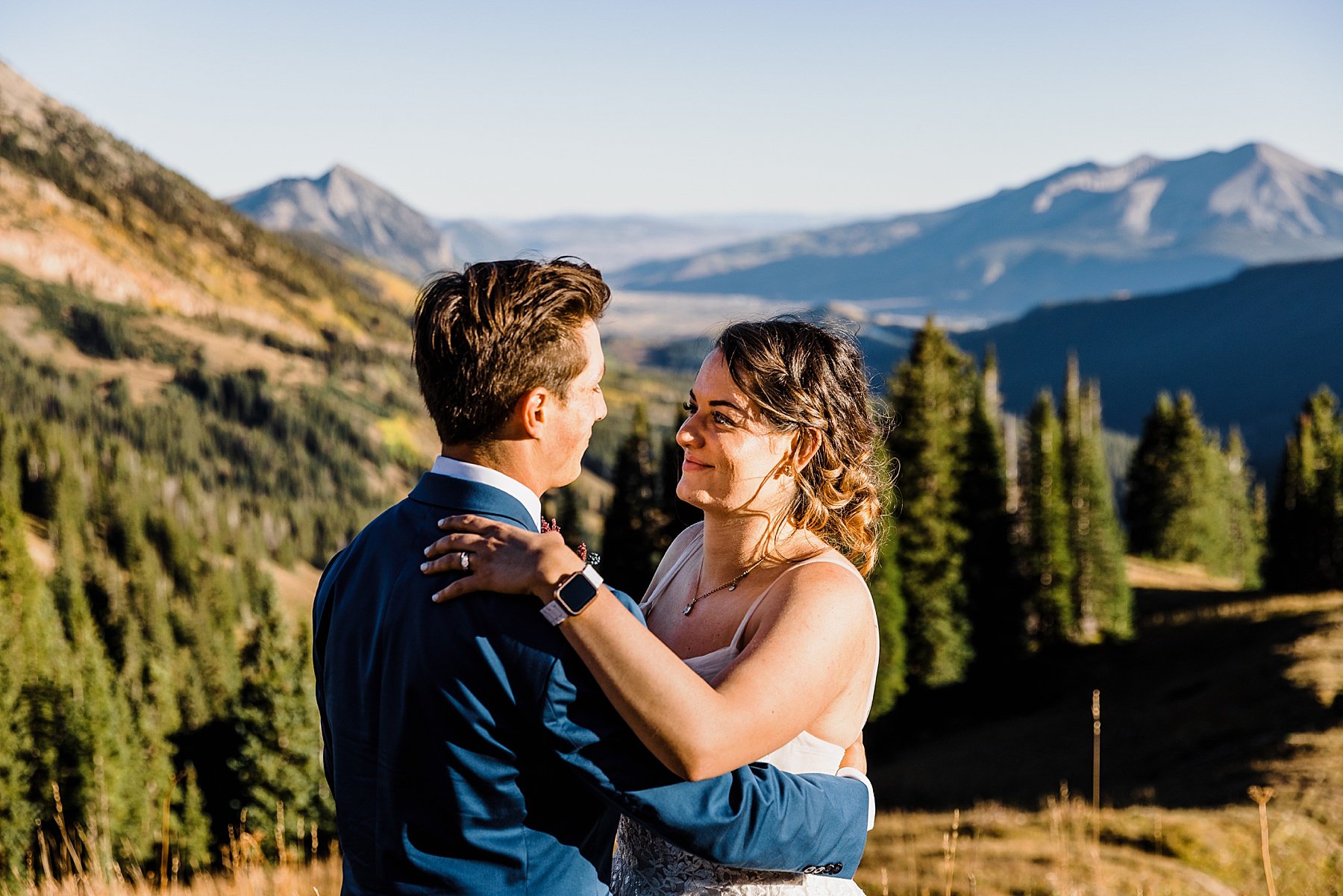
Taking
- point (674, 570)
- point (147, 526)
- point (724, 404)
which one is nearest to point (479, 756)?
point (724, 404)

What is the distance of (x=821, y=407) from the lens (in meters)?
3.61

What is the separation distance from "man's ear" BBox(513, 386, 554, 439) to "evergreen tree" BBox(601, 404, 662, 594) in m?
44.2

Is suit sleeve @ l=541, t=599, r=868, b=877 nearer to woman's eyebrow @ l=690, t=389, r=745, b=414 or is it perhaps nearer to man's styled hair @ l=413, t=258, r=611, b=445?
man's styled hair @ l=413, t=258, r=611, b=445

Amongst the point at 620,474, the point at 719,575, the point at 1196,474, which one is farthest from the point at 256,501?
the point at 719,575

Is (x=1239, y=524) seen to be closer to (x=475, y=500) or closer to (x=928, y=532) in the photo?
(x=928, y=532)

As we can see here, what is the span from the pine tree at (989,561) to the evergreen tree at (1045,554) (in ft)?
3.23

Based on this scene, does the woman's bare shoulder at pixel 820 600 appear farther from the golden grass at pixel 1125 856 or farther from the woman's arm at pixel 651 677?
the golden grass at pixel 1125 856

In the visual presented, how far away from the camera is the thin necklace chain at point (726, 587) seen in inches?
143

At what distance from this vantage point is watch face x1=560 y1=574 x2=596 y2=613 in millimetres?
2422

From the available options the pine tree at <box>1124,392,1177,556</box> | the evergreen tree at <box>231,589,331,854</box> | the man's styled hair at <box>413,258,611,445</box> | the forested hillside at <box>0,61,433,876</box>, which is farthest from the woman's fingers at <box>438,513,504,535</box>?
the pine tree at <box>1124,392,1177,556</box>

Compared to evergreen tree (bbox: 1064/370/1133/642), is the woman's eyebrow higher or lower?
higher

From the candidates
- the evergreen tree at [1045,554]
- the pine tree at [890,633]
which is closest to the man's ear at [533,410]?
the pine tree at [890,633]

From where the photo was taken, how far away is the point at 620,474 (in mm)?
47406

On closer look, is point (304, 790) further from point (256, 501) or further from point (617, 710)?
point (256, 501)
